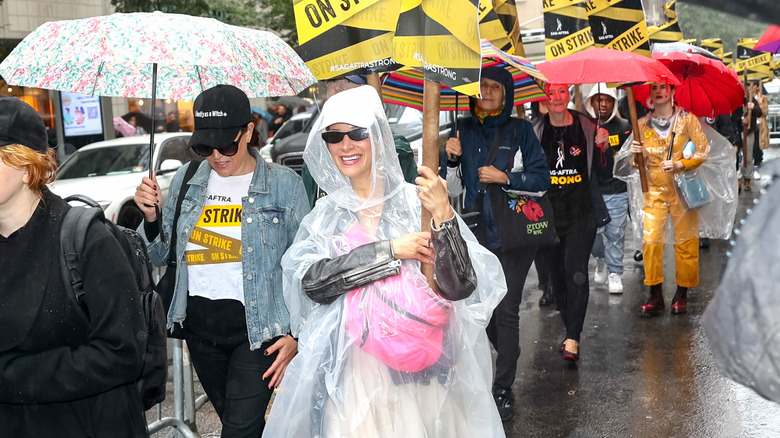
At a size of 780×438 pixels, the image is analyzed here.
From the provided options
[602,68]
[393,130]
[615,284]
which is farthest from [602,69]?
[393,130]

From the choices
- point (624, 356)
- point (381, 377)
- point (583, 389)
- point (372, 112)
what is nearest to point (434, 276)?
point (381, 377)

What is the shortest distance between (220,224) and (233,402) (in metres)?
0.77

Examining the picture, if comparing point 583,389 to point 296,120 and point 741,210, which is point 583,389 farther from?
point 296,120

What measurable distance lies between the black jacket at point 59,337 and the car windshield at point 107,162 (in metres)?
11.4

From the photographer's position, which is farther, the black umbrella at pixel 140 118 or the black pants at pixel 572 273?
the black umbrella at pixel 140 118

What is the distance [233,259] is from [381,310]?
0.95m

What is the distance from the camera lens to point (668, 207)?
27.7ft

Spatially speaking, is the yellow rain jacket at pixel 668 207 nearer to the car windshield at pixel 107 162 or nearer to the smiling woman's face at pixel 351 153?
the smiling woman's face at pixel 351 153

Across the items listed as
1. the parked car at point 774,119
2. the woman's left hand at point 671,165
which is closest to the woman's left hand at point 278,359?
the woman's left hand at point 671,165

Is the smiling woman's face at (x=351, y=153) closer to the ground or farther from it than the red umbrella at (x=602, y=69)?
closer to the ground

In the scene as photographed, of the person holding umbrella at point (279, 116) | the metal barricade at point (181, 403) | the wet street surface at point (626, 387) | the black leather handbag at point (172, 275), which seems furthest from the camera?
the person holding umbrella at point (279, 116)

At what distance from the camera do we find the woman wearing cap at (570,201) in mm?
6992

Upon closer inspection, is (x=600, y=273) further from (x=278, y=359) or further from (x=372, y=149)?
(x=372, y=149)

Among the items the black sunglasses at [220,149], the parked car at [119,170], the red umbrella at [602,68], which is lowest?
the parked car at [119,170]
